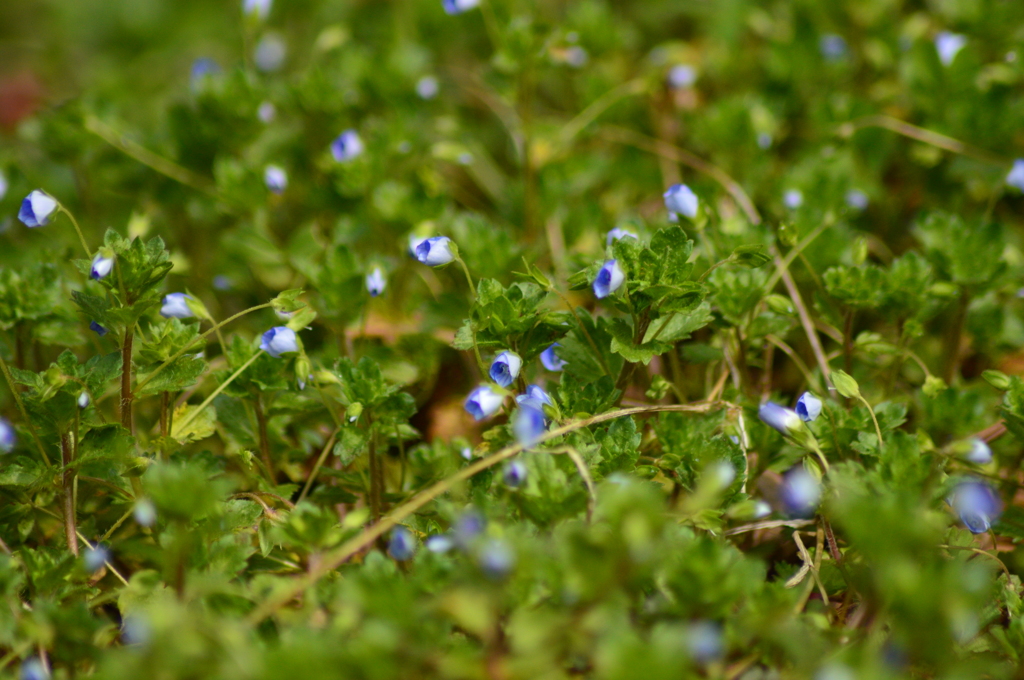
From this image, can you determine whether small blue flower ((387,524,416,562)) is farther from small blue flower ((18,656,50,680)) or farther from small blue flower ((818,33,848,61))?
small blue flower ((818,33,848,61))

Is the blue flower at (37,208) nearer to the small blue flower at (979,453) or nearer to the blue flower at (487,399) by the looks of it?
the blue flower at (487,399)

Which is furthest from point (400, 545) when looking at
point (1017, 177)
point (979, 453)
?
point (1017, 177)

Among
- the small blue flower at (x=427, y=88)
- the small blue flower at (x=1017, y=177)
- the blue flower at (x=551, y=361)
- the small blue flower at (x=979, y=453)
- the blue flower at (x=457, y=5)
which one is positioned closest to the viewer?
the small blue flower at (x=979, y=453)

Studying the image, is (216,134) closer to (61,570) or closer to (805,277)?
(61,570)

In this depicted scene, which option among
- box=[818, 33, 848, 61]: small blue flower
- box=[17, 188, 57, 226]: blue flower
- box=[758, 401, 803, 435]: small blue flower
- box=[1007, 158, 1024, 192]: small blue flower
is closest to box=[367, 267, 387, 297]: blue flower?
box=[17, 188, 57, 226]: blue flower

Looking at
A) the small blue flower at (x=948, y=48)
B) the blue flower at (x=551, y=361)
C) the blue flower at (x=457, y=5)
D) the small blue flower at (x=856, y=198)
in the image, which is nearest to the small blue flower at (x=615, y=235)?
the blue flower at (x=551, y=361)

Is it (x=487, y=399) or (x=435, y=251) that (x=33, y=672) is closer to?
(x=487, y=399)
